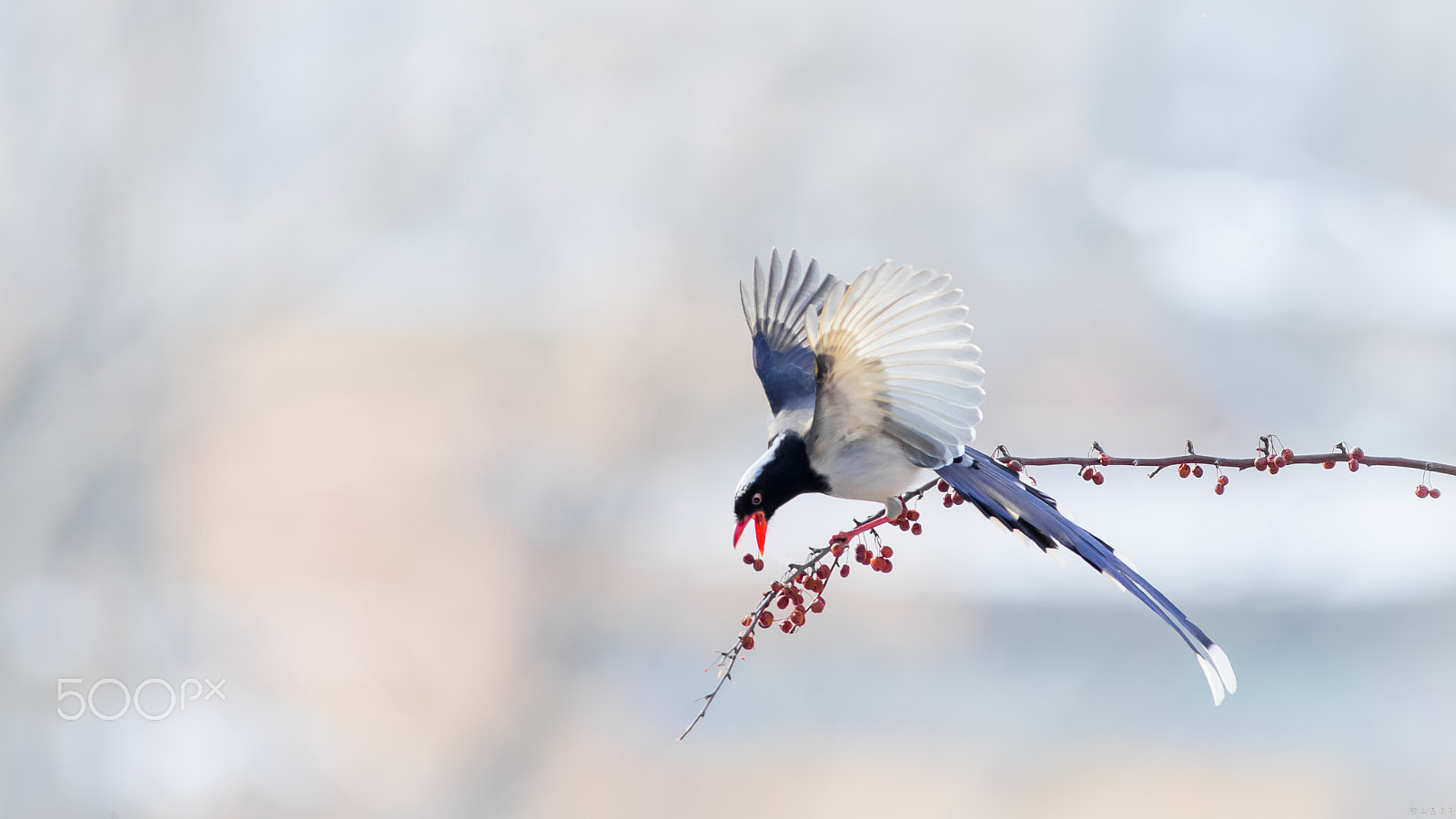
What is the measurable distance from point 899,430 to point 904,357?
6 centimetres

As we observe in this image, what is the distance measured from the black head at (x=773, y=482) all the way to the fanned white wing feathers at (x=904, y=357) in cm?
3

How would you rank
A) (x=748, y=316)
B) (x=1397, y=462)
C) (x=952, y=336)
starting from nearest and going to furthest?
(x=1397, y=462) → (x=952, y=336) → (x=748, y=316)

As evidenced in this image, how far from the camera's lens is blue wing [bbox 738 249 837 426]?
93cm

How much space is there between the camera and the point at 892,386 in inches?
29.9

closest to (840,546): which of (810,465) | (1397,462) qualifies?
(810,465)

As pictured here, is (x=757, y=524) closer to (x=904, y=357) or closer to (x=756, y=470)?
(x=756, y=470)

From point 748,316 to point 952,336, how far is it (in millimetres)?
239

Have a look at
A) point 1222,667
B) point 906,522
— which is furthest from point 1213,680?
point 906,522

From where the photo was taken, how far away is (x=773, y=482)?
0.77 meters

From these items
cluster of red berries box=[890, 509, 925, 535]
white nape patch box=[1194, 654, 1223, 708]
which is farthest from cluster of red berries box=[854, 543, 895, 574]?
white nape patch box=[1194, 654, 1223, 708]

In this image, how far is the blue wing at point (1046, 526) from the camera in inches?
26.7

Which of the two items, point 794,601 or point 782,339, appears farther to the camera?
point 782,339

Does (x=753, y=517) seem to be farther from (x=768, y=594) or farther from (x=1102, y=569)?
(x=1102, y=569)

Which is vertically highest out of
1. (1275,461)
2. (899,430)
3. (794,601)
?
(1275,461)
